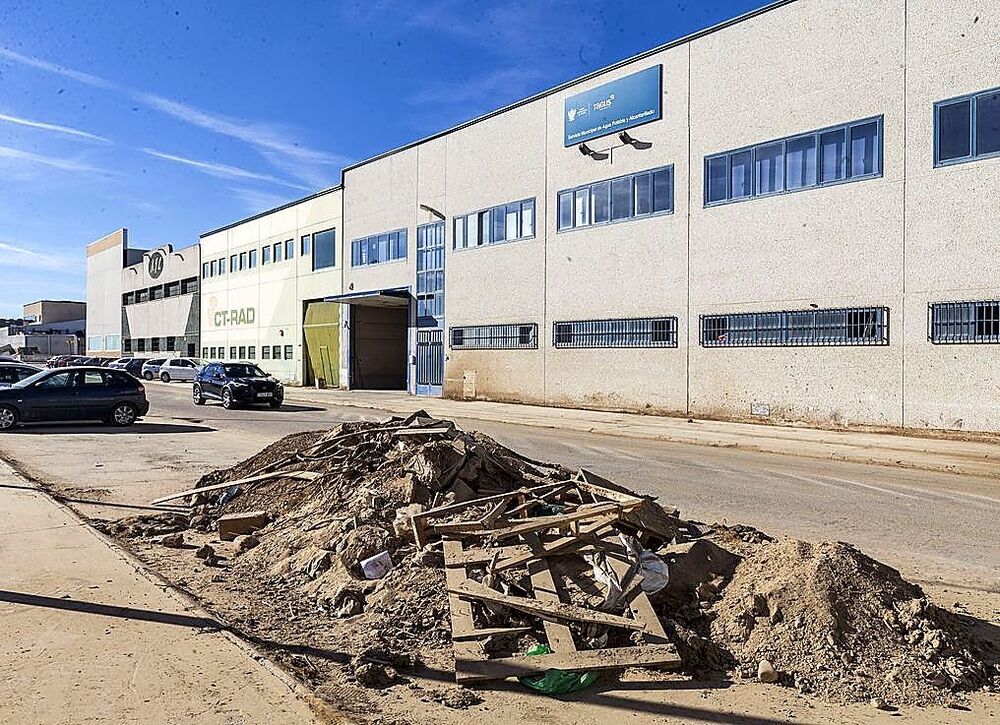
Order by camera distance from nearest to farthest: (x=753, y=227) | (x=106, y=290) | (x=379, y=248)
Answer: (x=753, y=227) → (x=379, y=248) → (x=106, y=290)

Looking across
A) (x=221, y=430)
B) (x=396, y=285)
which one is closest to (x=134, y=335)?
(x=396, y=285)

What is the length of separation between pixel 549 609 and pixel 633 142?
73.9 feet

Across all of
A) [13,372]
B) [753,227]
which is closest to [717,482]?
[753,227]

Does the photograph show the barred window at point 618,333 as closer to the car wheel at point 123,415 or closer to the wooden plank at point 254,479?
the car wheel at point 123,415

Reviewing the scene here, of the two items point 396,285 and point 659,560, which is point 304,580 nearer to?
point 659,560

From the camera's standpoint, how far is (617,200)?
26766mm

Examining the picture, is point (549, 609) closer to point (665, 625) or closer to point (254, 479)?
point (665, 625)

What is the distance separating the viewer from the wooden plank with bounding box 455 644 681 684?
483 cm

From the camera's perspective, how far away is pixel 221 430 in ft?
67.4

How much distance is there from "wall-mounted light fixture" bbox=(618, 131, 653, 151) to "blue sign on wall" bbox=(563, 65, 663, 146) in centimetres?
21

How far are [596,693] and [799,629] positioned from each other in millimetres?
1377

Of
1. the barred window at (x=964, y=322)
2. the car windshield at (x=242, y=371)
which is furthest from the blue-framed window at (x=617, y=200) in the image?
the car windshield at (x=242, y=371)

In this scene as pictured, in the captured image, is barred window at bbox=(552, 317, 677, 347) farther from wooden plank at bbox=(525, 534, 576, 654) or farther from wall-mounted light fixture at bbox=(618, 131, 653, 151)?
wooden plank at bbox=(525, 534, 576, 654)

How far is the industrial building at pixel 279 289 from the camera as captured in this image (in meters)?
43.9
